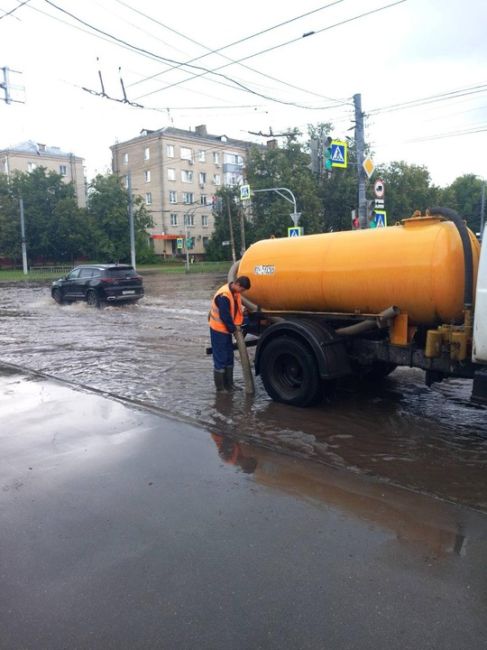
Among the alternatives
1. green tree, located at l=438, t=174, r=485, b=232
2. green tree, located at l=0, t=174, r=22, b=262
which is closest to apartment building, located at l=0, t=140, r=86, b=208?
green tree, located at l=0, t=174, r=22, b=262

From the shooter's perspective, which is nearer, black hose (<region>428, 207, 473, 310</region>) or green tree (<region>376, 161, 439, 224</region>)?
black hose (<region>428, 207, 473, 310</region>)

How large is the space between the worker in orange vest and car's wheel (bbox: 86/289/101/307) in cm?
1431

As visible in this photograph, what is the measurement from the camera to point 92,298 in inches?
841

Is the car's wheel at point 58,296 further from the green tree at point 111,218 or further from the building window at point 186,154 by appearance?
the building window at point 186,154

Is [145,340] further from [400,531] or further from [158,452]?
[400,531]

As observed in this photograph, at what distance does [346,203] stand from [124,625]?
56.1 metres

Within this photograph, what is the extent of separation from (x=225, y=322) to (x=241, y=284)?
1.89 ft

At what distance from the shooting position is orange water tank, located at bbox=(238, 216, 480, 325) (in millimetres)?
5633

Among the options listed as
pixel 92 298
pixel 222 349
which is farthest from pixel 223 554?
pixel 92 298

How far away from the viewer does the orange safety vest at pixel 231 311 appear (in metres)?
7.39

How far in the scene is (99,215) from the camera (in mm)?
61688

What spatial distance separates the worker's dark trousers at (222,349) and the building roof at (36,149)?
263 feet

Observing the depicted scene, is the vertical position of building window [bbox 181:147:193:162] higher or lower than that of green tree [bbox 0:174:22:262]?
higher

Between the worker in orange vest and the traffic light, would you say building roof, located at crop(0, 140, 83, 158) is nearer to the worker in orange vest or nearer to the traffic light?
the traffic light
